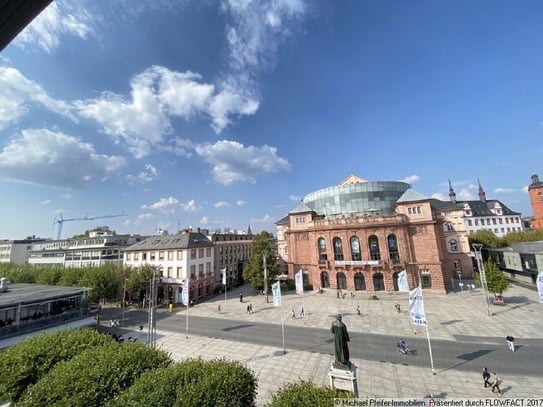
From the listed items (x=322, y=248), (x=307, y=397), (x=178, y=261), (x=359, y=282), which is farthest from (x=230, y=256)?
(x=307, y=397)

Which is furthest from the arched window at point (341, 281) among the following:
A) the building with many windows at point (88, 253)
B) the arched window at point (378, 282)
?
the building with many windows at point (88, 253)

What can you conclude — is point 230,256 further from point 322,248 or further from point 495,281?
point 495,281

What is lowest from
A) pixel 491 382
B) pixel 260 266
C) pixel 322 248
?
pixel 491 382

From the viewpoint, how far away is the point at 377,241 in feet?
151

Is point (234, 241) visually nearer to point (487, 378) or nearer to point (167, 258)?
point (167, 258)

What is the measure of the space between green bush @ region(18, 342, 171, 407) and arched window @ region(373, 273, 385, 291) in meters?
40.3

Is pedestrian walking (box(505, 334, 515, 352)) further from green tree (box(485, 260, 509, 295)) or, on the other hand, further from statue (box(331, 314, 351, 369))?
statue (box(331, 314, 351, 369))

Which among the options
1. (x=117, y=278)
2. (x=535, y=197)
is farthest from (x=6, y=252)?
(x=535, y=197)

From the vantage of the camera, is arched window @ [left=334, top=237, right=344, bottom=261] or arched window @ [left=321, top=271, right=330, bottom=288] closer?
arched window @ [left=334, top=237, right=344, bottom=261]

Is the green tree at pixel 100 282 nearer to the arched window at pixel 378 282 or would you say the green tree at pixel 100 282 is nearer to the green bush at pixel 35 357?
the green bush at pixel 35 357

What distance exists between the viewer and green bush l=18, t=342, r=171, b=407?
10.2 metres

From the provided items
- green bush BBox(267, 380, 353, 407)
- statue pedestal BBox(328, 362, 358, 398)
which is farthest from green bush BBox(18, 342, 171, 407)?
statue pedestal BBox(328, 362, 358, 398)

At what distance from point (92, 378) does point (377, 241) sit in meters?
44.5

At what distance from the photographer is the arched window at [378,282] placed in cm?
4431
